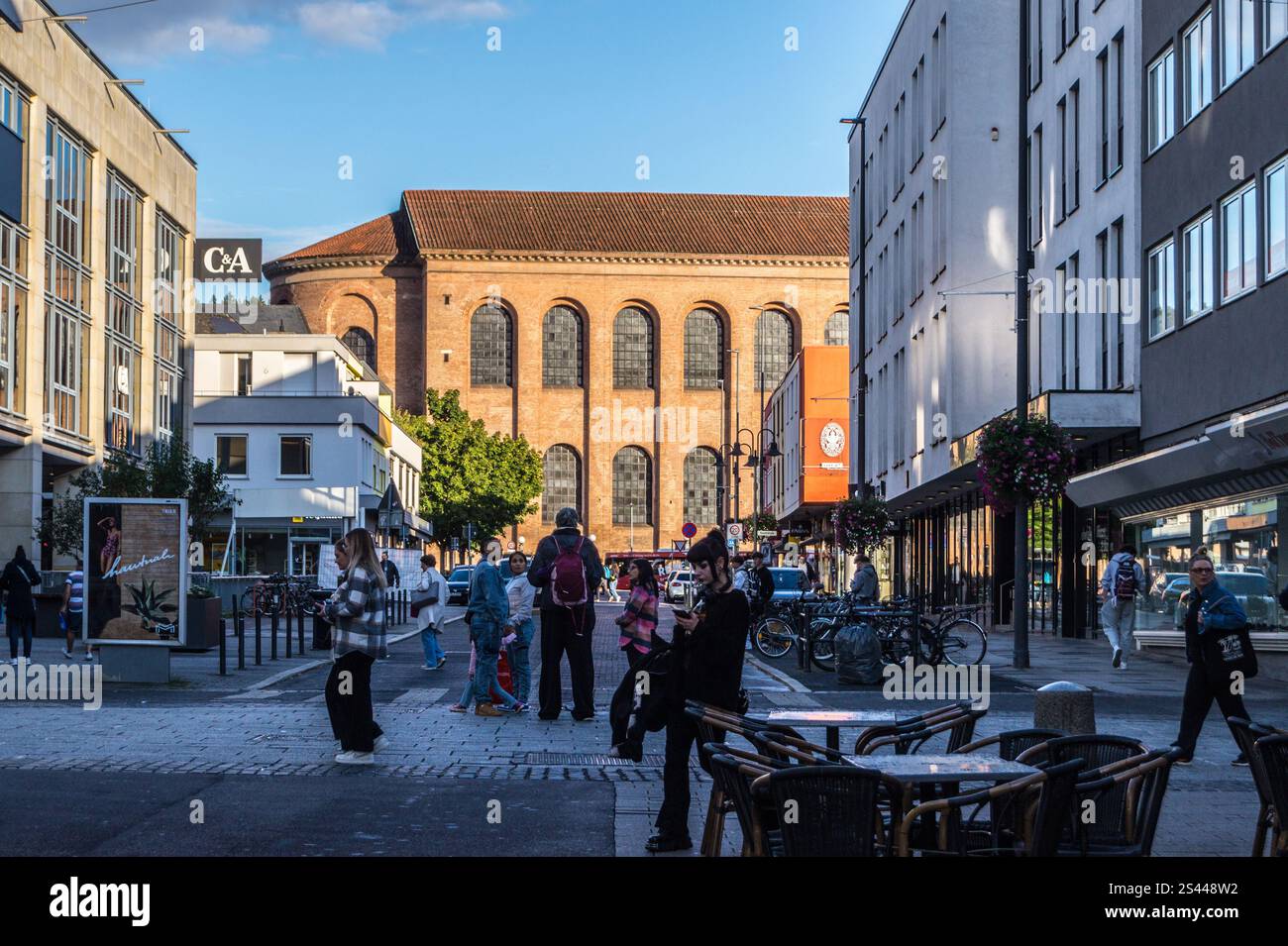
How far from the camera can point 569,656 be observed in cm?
1516

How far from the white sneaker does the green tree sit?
72135mm

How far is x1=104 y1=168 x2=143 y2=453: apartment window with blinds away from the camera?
44594 mm

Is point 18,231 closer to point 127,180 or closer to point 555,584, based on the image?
point 127,180

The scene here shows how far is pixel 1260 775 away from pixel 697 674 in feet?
8.90

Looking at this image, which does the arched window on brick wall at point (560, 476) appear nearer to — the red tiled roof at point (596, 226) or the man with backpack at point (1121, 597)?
the red tiled roof at point (596, 226)

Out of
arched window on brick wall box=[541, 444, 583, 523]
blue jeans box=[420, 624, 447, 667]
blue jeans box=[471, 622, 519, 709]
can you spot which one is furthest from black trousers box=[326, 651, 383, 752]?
arched window on brick wall box=[541, 444, 583, 523]

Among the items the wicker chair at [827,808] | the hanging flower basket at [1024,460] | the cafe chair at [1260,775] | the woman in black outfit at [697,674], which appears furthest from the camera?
the hanging flower basket at [1024,460]

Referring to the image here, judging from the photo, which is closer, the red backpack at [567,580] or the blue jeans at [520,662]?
the red backpack at [567,580]

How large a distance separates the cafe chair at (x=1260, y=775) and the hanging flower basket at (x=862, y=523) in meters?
34.9

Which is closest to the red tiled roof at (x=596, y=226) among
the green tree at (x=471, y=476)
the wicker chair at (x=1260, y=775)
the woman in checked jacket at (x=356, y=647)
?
the green tree at (x=471, y=476)

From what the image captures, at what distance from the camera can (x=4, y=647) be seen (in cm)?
2564

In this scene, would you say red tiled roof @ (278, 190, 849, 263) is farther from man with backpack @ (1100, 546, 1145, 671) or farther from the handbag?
the handbag

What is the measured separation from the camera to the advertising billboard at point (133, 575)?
61.2 feet

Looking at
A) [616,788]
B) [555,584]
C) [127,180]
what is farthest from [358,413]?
[616,788]
